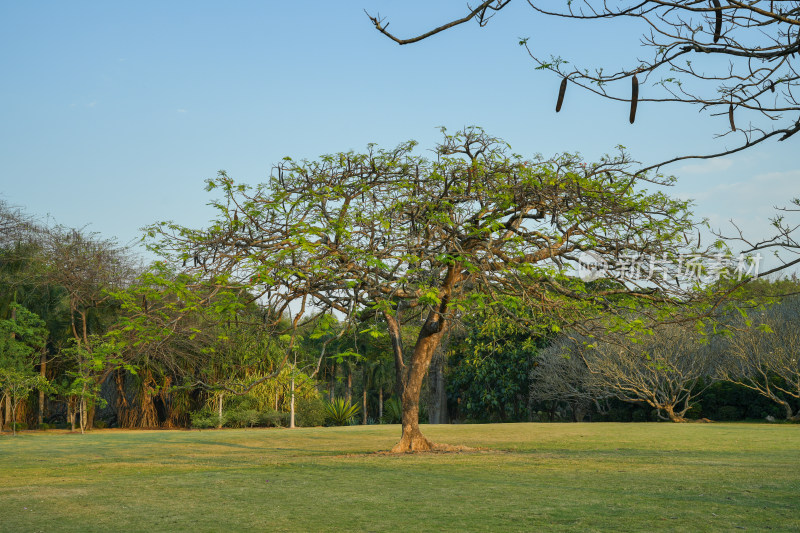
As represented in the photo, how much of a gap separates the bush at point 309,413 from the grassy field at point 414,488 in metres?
12.9

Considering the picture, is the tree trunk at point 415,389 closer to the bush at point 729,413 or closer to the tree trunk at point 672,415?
the tree trunk at point 672,415

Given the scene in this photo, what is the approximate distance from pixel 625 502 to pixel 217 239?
7.96 metres

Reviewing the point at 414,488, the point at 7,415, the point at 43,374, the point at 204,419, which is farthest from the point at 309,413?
the point at 414,488

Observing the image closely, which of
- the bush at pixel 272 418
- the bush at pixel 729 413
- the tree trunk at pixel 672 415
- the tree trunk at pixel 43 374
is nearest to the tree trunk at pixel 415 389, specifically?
the bush at pixel 272 418

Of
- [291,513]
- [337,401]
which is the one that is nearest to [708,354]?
[337,401]

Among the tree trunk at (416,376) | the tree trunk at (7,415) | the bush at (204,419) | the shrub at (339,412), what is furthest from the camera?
the shrub at (339,412)

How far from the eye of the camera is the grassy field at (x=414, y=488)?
636 centimetres

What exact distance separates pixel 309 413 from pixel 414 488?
74.3 ft

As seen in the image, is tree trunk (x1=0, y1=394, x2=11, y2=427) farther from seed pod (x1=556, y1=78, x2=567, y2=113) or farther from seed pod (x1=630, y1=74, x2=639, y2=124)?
seed pod (x1=630, y1=74, x2=639, y2=124)

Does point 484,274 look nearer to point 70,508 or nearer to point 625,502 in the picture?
point 625,502

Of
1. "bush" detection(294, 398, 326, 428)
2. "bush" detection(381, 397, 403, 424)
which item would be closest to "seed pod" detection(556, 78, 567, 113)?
"bush" detection(294, 398, 326, 428)

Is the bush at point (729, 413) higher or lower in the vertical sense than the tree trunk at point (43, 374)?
lower

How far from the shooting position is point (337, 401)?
105ft

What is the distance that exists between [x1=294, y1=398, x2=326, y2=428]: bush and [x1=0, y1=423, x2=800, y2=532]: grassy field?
42.3ft
